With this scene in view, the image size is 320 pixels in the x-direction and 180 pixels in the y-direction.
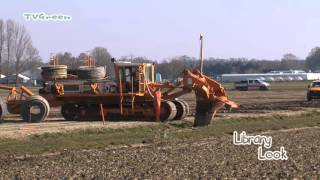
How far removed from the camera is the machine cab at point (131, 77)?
31078 mm

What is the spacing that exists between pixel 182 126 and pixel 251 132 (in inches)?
142

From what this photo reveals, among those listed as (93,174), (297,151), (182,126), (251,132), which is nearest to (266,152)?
(297,151)

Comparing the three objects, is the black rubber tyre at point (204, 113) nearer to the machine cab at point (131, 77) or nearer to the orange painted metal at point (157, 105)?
the orange painted metal at point (157, 105)

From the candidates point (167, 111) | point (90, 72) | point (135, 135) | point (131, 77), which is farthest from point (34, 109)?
point (135, 135)

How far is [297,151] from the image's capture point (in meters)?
19.3

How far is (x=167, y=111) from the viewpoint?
1219 inches

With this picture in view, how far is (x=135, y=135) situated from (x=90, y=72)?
282 inches

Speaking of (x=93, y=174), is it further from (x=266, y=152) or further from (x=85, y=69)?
(x=85, y=69)

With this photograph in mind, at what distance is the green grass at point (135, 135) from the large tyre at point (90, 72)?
491 cm

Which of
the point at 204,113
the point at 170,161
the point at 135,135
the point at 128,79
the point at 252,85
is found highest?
the point at 128,79

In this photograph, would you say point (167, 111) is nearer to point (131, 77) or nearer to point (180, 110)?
point (180, 110)

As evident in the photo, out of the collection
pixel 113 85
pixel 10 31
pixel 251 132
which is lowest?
pixel 251 132

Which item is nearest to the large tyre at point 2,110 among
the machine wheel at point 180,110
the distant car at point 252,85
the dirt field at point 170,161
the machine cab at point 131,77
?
the dirt field at point 170,161

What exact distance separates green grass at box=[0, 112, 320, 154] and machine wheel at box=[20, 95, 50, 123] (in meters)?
4.73
